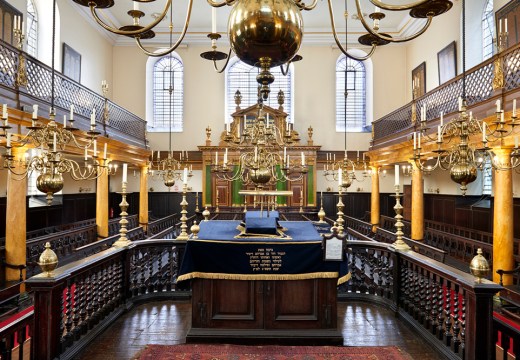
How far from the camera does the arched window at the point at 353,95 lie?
18141 millimetres

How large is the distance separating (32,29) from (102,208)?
256 inches

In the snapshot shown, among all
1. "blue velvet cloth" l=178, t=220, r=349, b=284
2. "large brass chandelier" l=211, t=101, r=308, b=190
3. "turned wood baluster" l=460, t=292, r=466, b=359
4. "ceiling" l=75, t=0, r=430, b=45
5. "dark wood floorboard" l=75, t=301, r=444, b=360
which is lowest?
"dark wood floorboard" l=75, t=301, r=444, b=360

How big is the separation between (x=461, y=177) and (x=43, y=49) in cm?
1374

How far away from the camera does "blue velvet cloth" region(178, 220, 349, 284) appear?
405cm

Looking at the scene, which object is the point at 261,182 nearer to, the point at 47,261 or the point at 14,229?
the point at 47,261

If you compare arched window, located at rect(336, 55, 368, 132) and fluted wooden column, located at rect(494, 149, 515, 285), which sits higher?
arched window, located at rect(336, 55, 368, 132)

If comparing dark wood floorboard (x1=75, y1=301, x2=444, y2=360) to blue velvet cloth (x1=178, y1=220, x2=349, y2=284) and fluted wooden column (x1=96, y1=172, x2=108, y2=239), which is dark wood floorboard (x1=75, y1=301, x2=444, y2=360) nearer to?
blue velvet cloth (x1=178, y1=220, x2=349, y2=284)

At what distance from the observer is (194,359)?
3.52m

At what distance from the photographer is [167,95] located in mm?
18234

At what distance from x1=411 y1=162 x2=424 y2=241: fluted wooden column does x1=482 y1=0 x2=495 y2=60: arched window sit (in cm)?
475

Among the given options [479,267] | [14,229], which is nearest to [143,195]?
[14,229]

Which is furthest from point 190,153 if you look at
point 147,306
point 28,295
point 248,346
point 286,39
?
point 286,39

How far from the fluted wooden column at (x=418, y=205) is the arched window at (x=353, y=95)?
6806mm

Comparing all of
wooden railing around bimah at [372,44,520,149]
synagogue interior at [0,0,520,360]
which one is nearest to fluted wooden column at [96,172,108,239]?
synagogue interior at [0,0,520,360]
